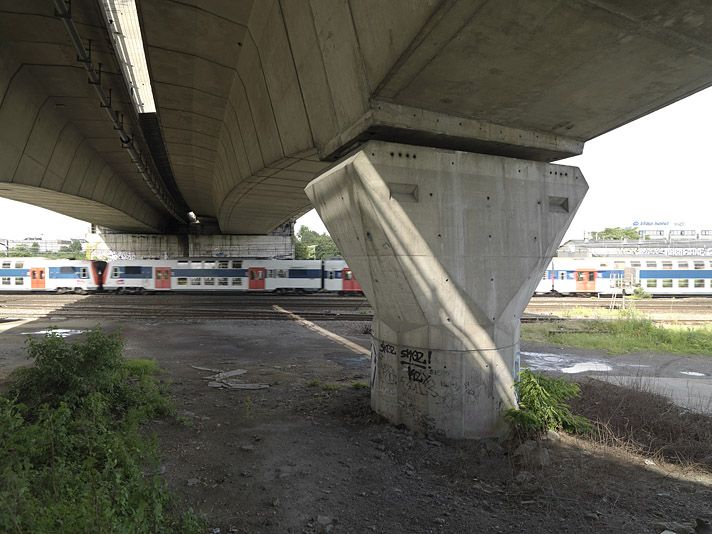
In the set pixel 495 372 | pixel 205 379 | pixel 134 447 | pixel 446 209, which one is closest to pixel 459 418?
pixel 495 372

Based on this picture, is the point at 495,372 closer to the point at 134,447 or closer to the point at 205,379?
the point at 134,447

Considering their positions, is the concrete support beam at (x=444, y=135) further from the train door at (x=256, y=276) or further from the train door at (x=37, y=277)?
the train door at (x=37, y=277)

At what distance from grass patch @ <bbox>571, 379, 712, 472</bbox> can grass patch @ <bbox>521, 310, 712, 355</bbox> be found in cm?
735

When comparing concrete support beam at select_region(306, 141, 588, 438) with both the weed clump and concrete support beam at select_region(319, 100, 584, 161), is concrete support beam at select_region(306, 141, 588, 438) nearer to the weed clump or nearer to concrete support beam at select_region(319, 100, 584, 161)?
concrete support beam at select_region(319, 100, 584, 161)

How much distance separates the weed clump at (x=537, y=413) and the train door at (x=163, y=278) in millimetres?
31339

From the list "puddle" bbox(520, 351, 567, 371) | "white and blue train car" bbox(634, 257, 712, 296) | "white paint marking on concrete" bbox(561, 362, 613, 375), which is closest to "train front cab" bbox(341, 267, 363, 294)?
"puddle" bbox(520, 351, 567, 371)

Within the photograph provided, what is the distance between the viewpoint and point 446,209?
6672mm

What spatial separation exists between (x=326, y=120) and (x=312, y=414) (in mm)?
5481

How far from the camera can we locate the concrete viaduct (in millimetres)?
4531

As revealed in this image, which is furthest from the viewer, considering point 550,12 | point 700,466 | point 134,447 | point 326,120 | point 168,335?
point 168,335

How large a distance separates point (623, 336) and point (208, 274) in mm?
28459

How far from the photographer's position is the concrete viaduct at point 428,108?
453cm


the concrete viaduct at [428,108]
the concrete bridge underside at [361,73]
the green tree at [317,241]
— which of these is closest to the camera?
the concrete bridge underside at [361,73]

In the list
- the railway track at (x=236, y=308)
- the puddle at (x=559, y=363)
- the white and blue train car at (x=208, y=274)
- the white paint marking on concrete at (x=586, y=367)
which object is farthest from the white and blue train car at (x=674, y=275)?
the white and blue train car at (x=208, y=274)
